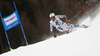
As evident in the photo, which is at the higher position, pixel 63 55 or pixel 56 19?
pixel 56 19

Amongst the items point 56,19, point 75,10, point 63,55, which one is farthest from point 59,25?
point 75,10

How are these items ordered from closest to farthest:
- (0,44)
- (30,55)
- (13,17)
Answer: (30,55) < (13,17) < (0,44)

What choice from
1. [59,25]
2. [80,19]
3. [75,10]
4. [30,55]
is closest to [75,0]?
[75,10]

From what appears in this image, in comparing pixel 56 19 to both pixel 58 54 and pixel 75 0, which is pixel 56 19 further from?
pixel 75 0

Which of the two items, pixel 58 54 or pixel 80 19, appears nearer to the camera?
pixel 58 54

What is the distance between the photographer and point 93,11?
11086mm

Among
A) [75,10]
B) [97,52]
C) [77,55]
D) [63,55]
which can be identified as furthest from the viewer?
[75,10]

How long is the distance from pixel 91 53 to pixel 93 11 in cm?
1019

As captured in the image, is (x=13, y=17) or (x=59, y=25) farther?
(x=13, y=17)

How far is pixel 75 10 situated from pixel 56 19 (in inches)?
268

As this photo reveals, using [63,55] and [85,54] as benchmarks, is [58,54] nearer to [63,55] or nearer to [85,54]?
[63,55]

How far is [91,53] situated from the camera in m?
1.69

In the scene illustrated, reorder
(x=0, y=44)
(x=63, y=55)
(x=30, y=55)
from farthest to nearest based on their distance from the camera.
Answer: (x=0, y=44)
(x=30, y=55)
(x=63, y=55)

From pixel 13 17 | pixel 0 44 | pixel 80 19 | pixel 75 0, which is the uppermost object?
pixel 75 0
